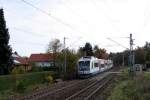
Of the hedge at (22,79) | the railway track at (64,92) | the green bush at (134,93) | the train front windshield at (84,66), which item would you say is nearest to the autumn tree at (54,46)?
the train front windshield at (84,66)

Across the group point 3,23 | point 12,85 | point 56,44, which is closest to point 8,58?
point 3,23

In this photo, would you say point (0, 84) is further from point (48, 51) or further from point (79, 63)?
point (48, 51)

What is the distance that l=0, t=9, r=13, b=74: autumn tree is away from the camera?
45531mm

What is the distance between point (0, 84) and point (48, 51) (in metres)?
54.1

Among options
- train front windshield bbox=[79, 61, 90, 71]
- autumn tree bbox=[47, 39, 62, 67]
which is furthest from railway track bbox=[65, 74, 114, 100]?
autumn tree bbox=[47, 39, 62, 67]

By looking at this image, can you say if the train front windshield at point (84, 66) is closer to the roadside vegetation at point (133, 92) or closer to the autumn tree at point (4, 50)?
the autumn tree at point (4, 50)

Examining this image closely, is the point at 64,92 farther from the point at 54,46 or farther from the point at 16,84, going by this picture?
the point at 54,46

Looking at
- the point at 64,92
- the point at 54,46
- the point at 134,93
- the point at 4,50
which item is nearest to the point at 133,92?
the point at 134,93

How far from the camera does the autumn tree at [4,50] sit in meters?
45.5

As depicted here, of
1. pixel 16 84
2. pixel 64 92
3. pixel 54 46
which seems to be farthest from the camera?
pixel 54 46

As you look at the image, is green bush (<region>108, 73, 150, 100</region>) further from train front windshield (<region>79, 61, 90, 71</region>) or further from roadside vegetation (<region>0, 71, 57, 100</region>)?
train front windshield (<region>79, 61, 90, 71</region>)

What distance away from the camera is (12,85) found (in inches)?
1439

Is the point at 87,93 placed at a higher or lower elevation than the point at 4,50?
lower

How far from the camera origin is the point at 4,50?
152 ft
